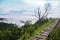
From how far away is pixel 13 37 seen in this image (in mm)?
5445

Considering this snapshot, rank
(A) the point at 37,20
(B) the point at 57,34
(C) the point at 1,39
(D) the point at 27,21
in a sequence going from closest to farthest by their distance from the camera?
(B) the point at 57,34
(C) the point at 1,39
(D) the point at 27,21
(A) the point at 37,20

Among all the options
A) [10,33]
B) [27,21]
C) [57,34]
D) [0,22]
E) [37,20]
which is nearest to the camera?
[57,34]

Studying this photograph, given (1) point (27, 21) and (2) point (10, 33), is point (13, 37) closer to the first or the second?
(2) point (10, 33)

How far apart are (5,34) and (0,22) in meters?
3.27

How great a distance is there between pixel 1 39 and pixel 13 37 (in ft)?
1.65

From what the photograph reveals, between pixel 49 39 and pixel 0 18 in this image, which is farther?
pixel 0 18

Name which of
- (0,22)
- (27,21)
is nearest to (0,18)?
(0,22)

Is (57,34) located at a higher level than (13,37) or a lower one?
higher

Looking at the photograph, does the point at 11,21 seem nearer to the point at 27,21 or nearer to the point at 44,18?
the point at 27,21

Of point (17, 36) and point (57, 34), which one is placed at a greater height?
point (57, 34)

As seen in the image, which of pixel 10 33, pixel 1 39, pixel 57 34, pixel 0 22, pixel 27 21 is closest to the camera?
pixel 57 34

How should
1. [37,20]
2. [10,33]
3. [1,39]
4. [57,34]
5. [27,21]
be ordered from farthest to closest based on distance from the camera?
1. [37,20]
2. [27,21]
3. [10,33]
4. [1,39]
5. [57,34]

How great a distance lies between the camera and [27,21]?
9352 mm

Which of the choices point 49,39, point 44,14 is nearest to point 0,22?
point 44,14
